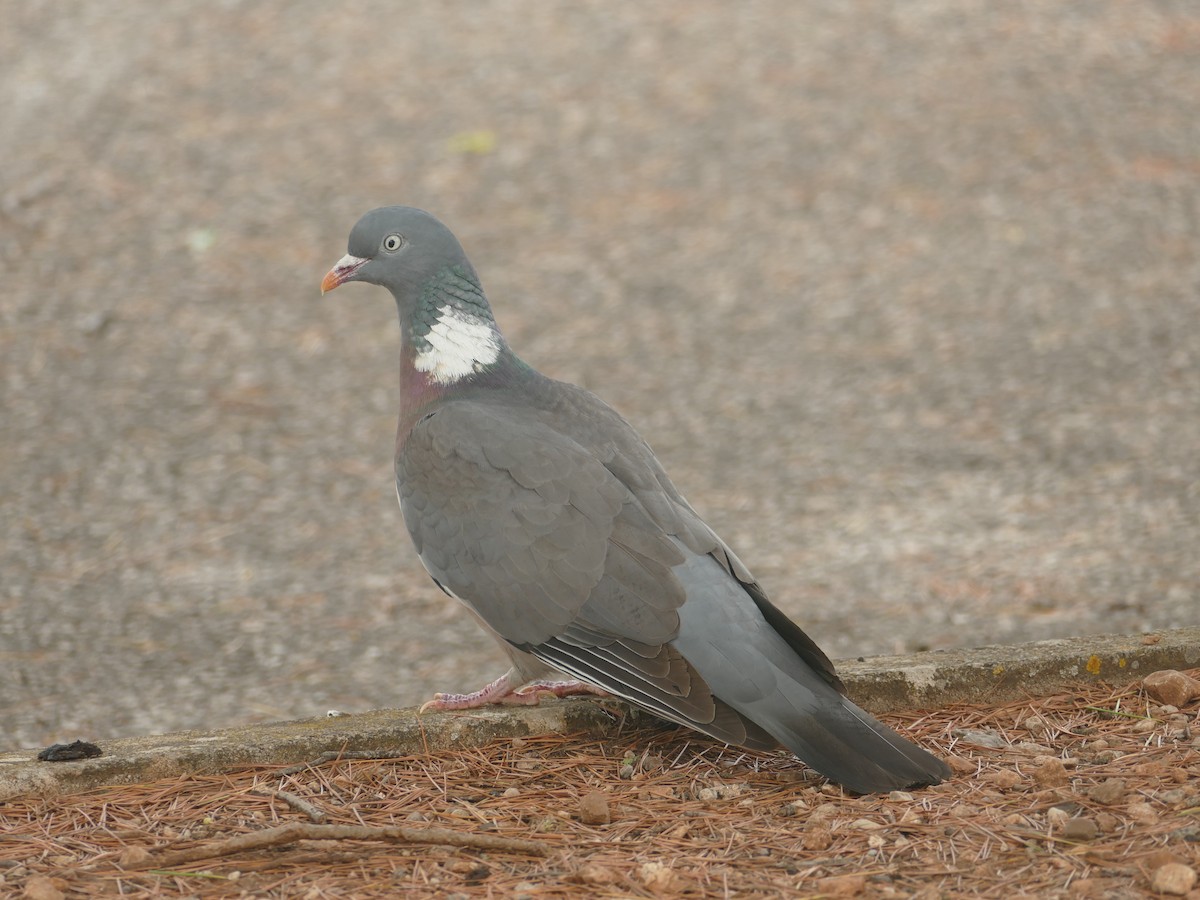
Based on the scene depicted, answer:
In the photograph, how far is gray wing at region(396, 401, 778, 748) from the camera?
336 cm

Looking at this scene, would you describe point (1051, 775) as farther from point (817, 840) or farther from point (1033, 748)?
point (817, 840)

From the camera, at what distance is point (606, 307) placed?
8750mm

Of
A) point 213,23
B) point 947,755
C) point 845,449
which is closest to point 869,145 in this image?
point 845,449

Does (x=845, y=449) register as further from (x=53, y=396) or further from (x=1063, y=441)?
(x=53, y=396)

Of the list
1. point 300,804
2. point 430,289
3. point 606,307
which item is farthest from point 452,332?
point 606,307

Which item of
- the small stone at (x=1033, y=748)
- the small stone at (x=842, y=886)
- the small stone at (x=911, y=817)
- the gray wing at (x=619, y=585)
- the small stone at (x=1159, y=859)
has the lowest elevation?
the small stone at (x=842, y=886)

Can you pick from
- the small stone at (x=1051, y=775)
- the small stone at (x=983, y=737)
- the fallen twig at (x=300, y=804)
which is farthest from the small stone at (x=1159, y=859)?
the fallen twig at (x=300, y=804)

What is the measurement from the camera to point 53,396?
783 centimetres

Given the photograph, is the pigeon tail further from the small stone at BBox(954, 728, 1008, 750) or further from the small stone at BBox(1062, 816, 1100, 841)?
the small stone at BBox(1062, 816, 1100, 841)

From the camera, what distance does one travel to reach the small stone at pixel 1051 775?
3.13 meters

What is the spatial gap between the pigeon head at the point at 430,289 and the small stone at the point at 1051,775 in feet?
5.81

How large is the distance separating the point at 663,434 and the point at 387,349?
5.98 feet

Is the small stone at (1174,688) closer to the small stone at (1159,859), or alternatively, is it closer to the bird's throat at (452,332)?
the small stone at (1159,859)

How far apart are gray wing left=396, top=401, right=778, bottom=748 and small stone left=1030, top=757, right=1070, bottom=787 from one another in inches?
22.8
